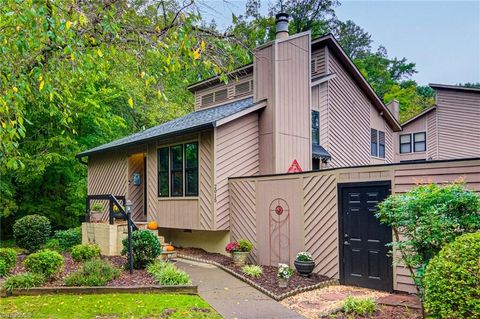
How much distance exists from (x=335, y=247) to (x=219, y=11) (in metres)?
5.26

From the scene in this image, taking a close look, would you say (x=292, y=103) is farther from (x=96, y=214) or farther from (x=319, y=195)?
(x=96, y=214)

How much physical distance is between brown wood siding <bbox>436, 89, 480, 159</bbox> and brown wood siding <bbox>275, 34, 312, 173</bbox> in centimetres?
1199

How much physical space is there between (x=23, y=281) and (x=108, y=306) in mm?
2080

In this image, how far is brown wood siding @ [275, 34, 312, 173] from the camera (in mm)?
11562

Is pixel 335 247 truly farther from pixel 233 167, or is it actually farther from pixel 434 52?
pixel 434 52

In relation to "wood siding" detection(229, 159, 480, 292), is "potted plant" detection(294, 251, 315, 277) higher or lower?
lower

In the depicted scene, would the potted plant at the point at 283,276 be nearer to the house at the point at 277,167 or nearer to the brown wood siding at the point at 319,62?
the house at the point at 277,167

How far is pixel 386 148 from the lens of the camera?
1855 cm

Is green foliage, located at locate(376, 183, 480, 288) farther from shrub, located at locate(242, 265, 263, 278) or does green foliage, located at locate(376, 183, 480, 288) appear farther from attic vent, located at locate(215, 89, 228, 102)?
attic vent, located at locate(215, 89, 228, 102)

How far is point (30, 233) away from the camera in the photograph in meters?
11.5

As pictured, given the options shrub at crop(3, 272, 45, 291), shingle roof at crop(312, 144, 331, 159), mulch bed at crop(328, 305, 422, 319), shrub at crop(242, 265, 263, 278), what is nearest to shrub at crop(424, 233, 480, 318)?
mulch bed at crop(328, 305, 422, 319)

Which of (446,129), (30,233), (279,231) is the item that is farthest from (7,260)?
(446,129)

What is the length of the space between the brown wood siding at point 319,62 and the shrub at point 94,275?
1027 cm

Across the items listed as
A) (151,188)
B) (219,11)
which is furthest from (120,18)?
(151,188)
